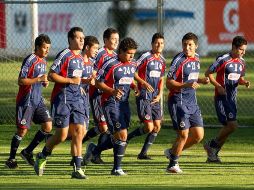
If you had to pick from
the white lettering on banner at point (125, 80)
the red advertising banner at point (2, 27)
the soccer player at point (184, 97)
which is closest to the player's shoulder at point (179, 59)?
the soccer player at point (184, 97)

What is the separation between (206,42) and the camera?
40.7 meters

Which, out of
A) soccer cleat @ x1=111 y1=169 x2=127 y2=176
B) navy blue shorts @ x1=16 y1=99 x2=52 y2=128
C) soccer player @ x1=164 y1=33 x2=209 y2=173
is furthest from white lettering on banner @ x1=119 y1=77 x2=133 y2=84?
navy blue shorts @ x1=16 y1=99 x2=52 y2=128

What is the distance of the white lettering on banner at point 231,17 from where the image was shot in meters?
37.9

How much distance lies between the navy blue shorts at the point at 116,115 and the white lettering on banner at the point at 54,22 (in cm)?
2802

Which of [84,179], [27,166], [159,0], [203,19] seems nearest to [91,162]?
[27,166]

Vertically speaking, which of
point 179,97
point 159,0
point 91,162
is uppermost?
point 159,0

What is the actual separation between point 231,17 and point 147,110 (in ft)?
68.5

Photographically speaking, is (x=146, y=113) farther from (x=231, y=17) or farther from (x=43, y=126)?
(x=231, y=17)

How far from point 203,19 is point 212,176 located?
24.5 metres

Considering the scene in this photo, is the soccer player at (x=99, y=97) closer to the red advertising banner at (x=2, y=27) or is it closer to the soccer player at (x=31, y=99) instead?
the soccer player at (x=31, y=99)

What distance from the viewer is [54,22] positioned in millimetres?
43500

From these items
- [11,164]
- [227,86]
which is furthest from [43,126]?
[227,86]

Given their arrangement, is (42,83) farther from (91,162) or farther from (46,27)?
(46,27)

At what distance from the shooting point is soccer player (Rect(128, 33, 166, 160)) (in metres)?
17.6
